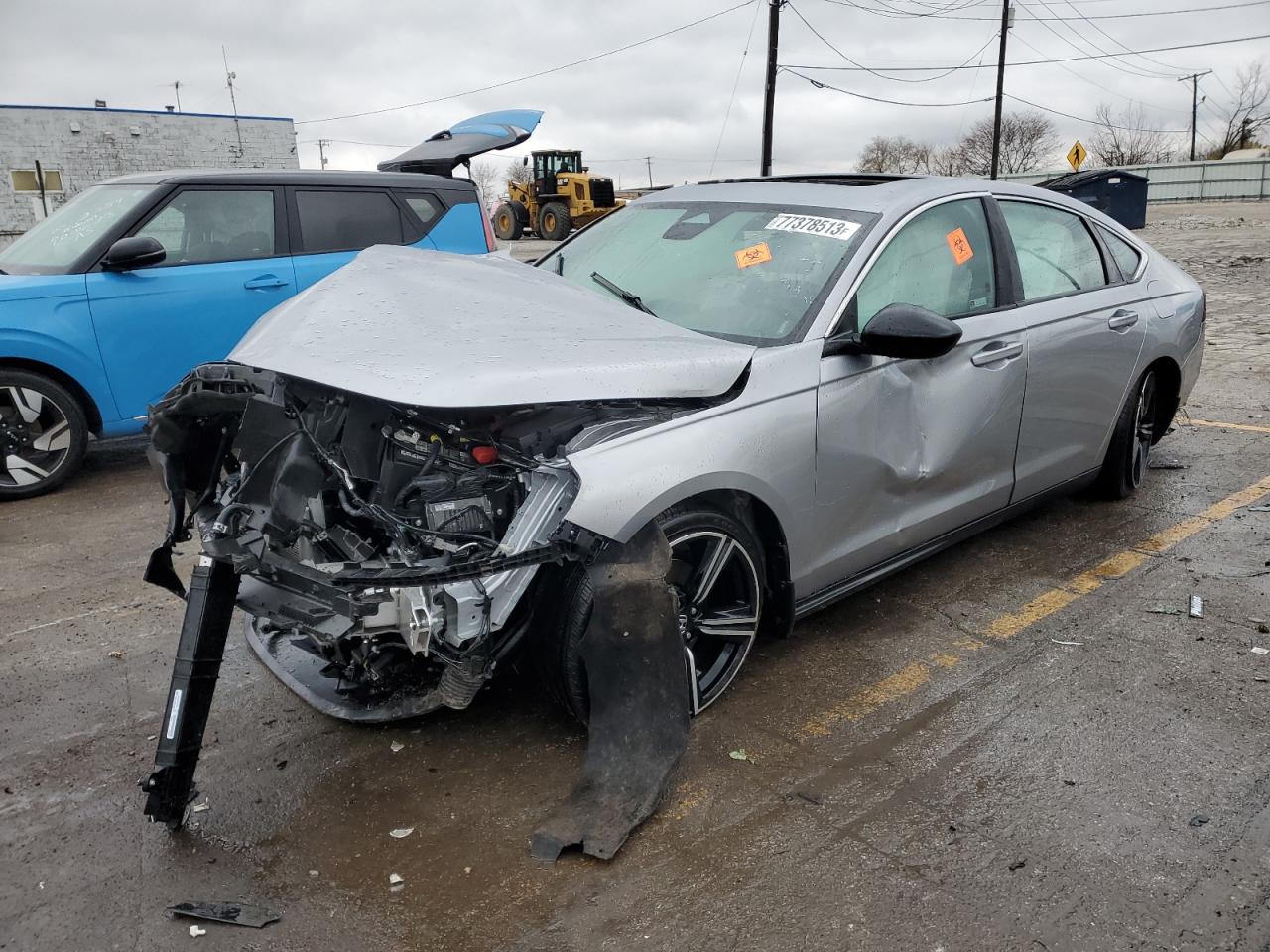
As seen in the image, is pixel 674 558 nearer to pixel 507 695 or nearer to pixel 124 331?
pixel 507 695

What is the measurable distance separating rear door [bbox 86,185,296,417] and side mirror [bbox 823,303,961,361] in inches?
165

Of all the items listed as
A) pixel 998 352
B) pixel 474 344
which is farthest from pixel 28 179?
pixel 998 352

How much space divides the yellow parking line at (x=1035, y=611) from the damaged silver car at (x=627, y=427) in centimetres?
35

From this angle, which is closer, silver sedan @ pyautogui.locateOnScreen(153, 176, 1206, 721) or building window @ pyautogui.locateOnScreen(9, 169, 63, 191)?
silver sedan @ pyautogui.locateOnScreen(153, 176, 1206, 721)

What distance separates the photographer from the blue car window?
19.6ft

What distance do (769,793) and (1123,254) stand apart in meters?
3.46

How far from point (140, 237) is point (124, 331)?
0.55 m

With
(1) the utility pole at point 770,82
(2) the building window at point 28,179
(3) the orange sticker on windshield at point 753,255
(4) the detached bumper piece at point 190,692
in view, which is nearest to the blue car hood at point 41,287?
(4) the detached bumper piece at point 190,692

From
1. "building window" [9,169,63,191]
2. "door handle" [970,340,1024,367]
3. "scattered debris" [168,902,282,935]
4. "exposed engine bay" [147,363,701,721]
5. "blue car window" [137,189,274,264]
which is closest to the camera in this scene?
"scattered debris" [168,902,282,935]

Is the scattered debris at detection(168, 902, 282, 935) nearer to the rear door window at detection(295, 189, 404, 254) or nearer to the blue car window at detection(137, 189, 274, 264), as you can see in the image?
the blue car window at detection(137, 189, 274, 264)

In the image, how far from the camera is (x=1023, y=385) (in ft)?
13.1

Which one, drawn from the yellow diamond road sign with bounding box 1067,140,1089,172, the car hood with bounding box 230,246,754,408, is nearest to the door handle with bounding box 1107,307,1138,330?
the car hood with bounding box 230,246,754,408

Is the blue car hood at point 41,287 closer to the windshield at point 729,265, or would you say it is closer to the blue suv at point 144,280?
the blue suv at point 144,280

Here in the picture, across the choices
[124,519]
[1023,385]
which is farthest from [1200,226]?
[124,519]
